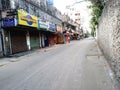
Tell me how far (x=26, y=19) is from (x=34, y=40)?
7.63 metres

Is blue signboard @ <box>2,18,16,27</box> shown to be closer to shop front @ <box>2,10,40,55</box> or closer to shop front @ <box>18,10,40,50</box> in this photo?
shop front @ <box>2,10,40,55</box>

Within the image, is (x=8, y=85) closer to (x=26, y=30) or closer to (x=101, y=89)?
(x=101, y=89)

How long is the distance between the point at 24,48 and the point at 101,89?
55.5ft

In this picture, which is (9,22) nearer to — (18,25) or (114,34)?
(18,25)

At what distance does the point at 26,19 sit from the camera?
17125 millimetres

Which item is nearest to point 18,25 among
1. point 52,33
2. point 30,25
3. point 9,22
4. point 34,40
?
point 9,22

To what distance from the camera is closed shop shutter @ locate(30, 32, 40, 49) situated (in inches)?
917

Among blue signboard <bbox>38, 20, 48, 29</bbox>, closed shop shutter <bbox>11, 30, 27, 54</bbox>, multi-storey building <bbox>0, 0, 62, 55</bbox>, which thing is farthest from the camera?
blue signboard <bbox>38, 20, 48, 29</bbox>

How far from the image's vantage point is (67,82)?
18.7ft

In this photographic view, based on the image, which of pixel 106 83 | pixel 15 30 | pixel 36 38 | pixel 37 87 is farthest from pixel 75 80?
pixel 36 38

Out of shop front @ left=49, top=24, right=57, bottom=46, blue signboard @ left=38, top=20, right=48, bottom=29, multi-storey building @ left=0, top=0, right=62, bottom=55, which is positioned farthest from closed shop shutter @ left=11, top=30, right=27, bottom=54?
shop front @ left=49, top=24, right=57, bottom=46

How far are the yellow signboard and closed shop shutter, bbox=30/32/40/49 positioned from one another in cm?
364

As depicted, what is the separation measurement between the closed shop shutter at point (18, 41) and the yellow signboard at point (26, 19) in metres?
1.95

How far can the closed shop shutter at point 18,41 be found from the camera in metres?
17.8
